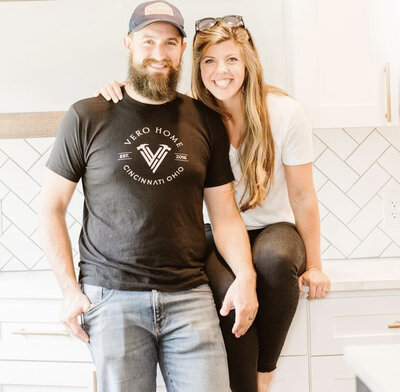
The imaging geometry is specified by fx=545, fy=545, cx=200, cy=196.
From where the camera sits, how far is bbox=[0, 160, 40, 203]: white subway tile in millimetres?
2354

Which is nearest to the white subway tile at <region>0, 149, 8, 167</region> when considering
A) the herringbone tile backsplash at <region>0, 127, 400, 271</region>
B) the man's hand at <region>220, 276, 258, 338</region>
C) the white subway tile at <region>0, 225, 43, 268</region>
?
the herringbone tile backsplash at <region>0, 127, 400, 271</region>

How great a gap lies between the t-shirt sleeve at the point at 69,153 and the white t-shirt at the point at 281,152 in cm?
49

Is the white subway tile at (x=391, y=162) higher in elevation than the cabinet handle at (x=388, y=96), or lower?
lower

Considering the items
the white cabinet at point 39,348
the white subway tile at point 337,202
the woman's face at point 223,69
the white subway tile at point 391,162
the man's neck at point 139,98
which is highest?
the woman's face at point 223,69

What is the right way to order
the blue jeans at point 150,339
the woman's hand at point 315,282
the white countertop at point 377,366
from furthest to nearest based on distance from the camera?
the woman's hand at point 315,282 < the blue jeans at point 150,339 < the white countertop at point 377,366

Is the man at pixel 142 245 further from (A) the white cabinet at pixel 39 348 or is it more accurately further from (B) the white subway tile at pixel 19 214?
(B) the white subway tile at pixel 19 214

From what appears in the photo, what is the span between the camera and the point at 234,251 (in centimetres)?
163

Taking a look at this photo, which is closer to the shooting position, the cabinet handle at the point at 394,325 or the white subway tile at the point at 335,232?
the cabinet handle at the point at 394,325

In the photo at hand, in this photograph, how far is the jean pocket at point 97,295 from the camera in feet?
4.96

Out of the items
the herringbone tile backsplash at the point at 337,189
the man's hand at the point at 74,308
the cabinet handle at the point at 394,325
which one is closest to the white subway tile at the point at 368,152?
the herringbone tile backsplash at the point at 337,189

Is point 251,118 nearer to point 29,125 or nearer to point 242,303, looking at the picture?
point 242,303

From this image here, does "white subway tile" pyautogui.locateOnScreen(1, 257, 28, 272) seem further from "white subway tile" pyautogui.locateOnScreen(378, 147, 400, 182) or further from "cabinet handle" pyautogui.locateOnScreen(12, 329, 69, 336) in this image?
"white subway tile" pyautogui.locateOnScreen(378, 147, 400, 182)

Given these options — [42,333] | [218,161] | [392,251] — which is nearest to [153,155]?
[218,161]

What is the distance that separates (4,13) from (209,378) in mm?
1699
